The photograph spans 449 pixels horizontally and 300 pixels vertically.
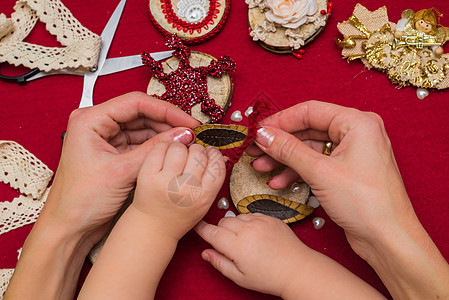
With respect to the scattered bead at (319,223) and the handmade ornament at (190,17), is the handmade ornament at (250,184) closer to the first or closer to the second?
the scattered bead at (319,223)

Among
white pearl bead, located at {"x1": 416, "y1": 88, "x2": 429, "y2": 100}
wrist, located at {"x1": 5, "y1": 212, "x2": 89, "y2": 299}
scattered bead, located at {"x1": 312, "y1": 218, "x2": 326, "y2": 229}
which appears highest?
white pearl bead, located at {"x1": 416, "y1": 88, "x2": 429, "y2": 100}

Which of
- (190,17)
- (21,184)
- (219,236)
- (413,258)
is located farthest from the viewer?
(190,17)

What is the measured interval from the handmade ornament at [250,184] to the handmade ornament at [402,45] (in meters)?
0.50

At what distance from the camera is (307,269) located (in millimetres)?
962

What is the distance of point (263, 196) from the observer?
115 centimetres

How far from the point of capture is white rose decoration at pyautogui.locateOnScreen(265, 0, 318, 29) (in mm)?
1265

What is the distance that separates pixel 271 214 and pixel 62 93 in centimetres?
91

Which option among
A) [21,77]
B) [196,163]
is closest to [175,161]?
[196,163]

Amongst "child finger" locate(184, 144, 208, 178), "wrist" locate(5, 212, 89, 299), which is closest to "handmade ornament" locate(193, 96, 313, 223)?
"child finger" locate(184, 144, 208, 178)

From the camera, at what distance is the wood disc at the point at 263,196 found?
115cm

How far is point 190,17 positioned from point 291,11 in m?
0.38

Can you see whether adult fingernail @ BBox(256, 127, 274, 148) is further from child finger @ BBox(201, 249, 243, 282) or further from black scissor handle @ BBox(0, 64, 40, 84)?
black scissor handle @ BBox(0, 64, 40, 84)

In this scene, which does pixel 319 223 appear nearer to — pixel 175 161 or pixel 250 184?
pixel 250 184

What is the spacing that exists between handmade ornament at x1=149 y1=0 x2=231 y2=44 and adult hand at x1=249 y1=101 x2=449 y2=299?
0.57 metres
